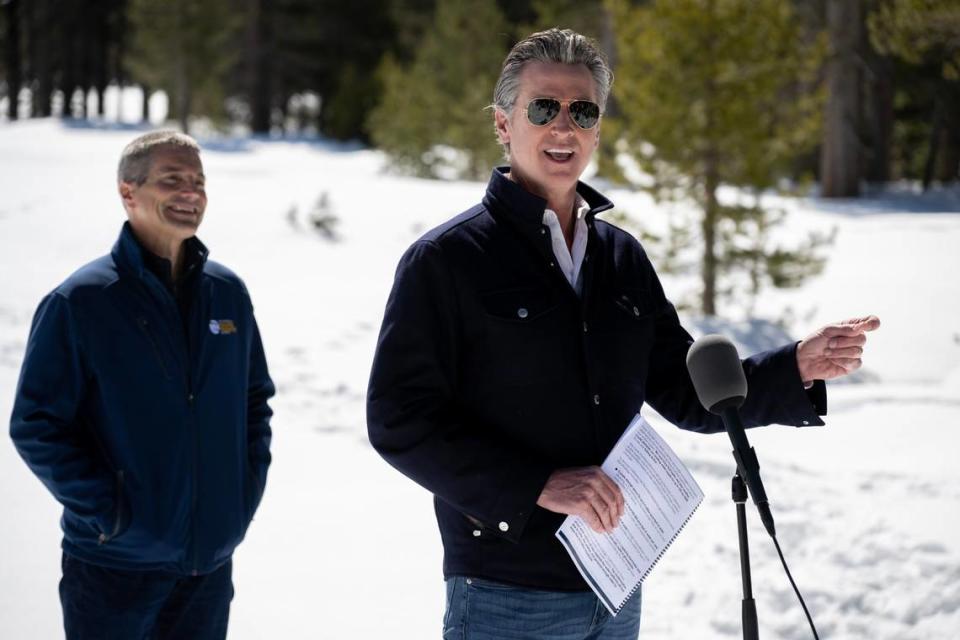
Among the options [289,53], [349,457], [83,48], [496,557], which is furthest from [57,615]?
[83,48]

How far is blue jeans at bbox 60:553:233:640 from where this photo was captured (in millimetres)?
2793

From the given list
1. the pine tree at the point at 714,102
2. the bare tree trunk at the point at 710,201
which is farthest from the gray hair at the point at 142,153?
the bare tree trunk at the point at 710,201

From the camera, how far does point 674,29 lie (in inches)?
498

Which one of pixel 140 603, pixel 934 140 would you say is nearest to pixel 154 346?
pixel 140 603

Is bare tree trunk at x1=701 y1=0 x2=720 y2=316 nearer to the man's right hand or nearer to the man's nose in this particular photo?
the man's nose

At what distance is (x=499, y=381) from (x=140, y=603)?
4.51ft

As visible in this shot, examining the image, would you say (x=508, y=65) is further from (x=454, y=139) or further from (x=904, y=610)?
(x=454, y=139)

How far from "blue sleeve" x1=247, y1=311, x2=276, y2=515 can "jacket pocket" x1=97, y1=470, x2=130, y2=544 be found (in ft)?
1.60

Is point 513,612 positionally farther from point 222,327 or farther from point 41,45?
point 41,45

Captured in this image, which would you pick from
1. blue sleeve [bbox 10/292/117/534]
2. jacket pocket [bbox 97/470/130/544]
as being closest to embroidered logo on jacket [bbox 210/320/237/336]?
blue sleeve [bbox 10/292/117/534]

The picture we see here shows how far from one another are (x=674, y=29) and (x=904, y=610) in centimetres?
932

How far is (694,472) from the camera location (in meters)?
6.78

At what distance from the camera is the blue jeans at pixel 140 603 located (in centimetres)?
279

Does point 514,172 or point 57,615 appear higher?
point 514,172
